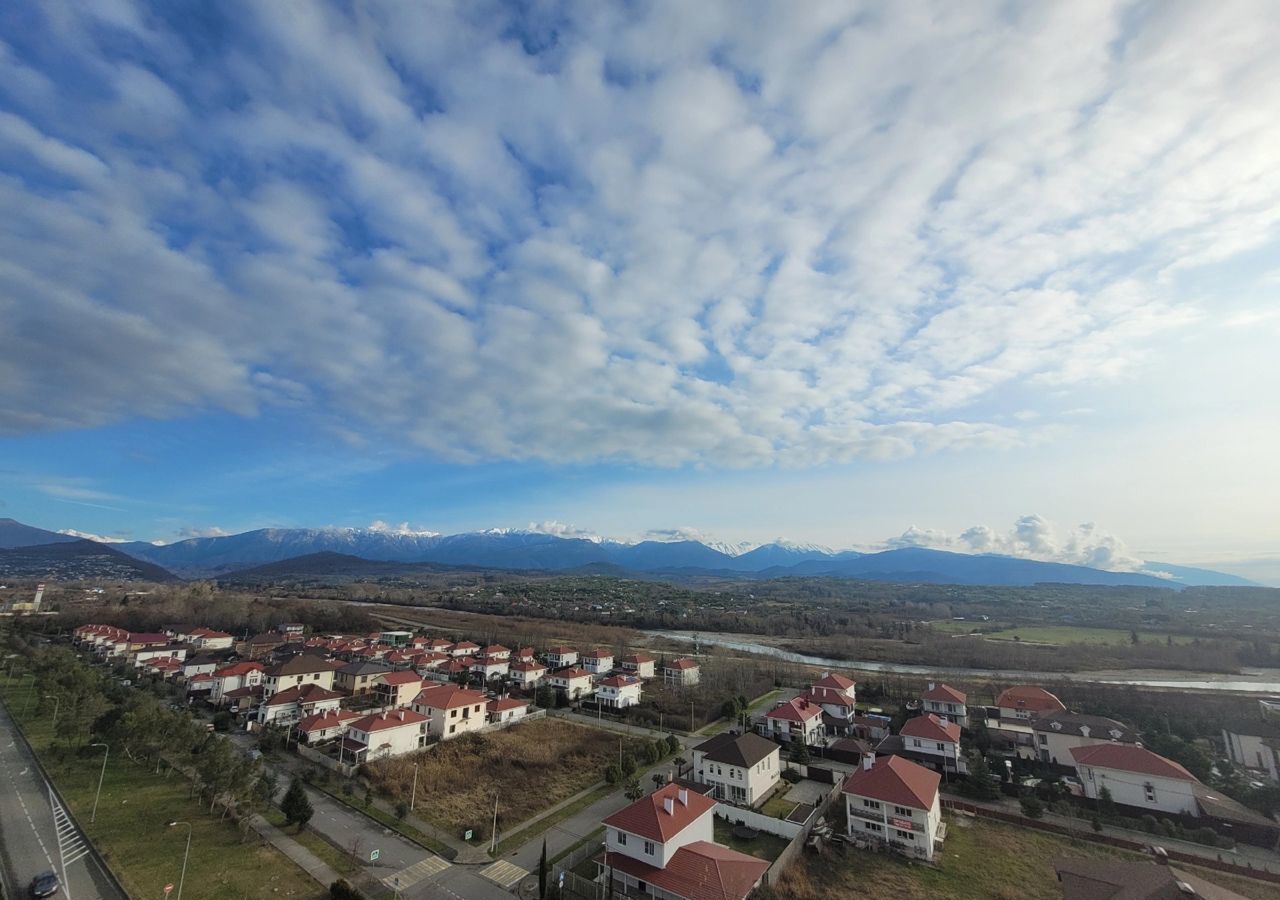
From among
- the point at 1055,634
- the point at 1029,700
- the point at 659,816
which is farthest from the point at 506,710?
the point at 1055,634

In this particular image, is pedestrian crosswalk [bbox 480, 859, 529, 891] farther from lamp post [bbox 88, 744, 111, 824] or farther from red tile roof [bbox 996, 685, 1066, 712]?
red tile roof [bbox 996, 685, 1066, 712]

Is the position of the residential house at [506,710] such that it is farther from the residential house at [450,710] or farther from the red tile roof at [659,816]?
the red tile roof at [659,816]

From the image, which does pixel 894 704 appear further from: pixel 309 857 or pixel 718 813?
pixel 309 857

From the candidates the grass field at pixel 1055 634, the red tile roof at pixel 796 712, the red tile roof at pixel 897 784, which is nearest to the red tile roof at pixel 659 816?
the red tile roof at pixel 897 784

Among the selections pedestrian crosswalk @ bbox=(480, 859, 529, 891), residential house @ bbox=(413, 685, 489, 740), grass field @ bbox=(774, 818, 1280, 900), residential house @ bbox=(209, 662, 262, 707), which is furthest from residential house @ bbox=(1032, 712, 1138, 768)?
residential house @ bbox=(209, 662, 262, 707)

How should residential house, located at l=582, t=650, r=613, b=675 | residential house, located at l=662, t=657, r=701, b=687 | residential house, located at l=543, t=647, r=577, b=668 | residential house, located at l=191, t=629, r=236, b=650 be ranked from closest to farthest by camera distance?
residential house, located at l=662, t=657, r=701, b=687 < residential house, located at l=582, t=650, r=613, b=675 < residential house, located at l=543, t=647, r=577, b=668 < residential house, located at l=191, t=629, r=236, b=650

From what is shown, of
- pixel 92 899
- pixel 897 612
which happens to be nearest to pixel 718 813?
pixel 92 899

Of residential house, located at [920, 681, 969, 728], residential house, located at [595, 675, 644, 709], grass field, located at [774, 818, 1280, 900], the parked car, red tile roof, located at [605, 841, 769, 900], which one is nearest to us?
the parked car
